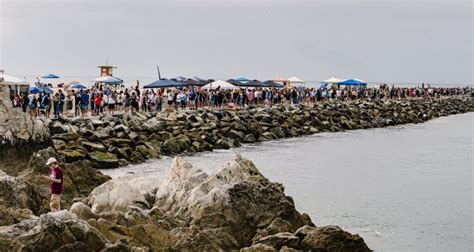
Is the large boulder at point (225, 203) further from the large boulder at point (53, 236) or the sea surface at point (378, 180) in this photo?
the sea surface at point (378, 180)

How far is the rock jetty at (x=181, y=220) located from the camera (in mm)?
11719

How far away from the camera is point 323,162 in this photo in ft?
118

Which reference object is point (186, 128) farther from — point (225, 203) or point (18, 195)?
point (18, 195)

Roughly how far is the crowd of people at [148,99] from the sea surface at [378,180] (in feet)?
26.0

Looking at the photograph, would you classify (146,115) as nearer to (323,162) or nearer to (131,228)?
(323,162)

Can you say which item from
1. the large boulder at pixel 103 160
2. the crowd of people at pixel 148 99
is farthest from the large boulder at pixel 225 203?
the crowd of people at pixel 148 99

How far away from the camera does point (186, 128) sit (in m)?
39.0

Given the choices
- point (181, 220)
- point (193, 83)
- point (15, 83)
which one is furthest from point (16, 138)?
point (193, 83)

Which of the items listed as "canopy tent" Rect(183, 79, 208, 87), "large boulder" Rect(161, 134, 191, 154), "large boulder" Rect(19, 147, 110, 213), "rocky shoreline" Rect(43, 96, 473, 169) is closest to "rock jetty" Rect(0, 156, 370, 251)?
"large boulder" Rect(19, 147, 110, 213)

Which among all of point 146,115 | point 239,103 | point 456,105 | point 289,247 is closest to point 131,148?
point 146,115

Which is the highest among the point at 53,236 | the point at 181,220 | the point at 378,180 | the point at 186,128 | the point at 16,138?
the point at 16,138

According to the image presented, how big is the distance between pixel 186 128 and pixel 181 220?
2352 cm

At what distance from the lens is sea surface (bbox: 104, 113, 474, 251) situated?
20781 mm

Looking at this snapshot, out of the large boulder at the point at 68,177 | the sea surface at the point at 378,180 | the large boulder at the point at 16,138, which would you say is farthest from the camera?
the large boulder at the point at 16,138
